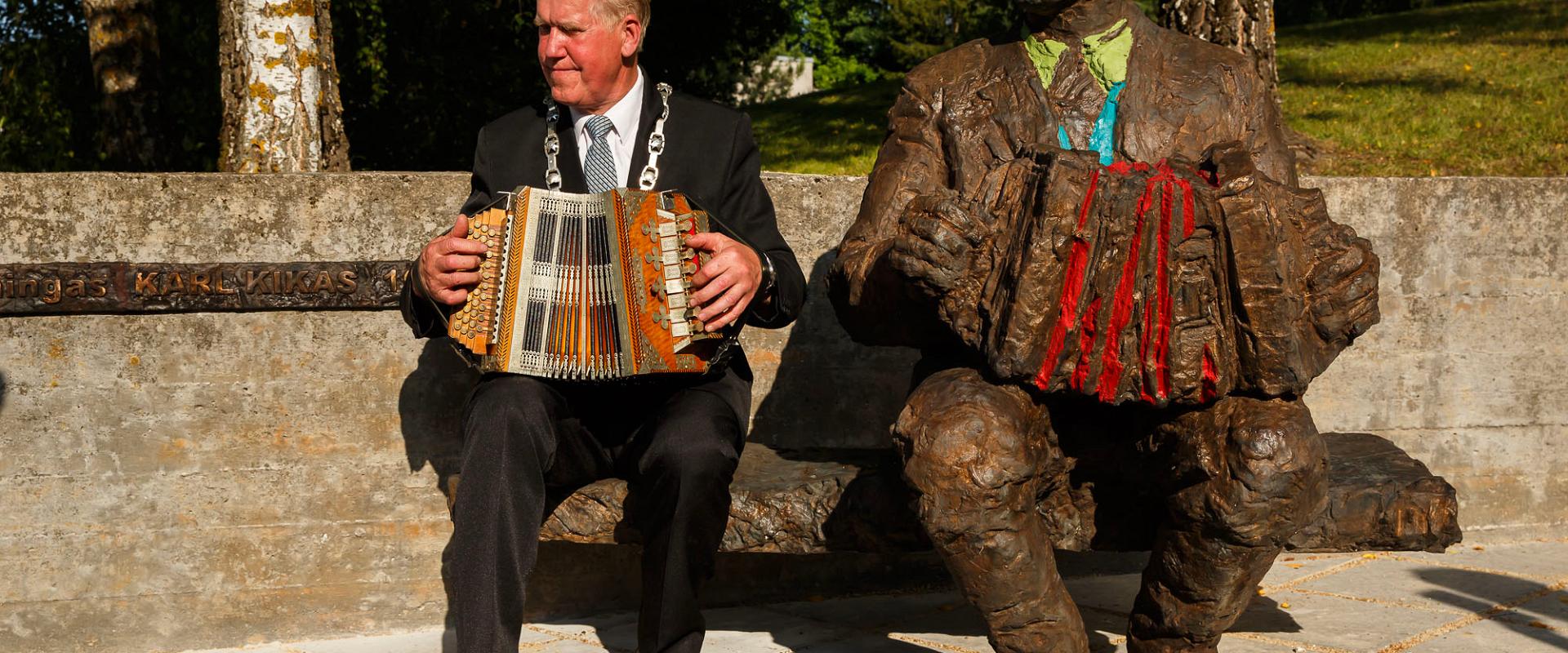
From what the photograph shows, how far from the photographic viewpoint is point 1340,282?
3.26 metres

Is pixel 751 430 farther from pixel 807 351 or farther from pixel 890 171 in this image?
pixel 890 171

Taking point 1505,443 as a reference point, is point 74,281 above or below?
above

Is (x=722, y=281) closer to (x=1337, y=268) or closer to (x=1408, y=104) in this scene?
(x=1337, y=268)

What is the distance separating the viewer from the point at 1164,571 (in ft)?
11.2

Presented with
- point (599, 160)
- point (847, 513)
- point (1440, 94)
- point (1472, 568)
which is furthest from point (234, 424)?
point (1440, 94)

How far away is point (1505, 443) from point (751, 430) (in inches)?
115

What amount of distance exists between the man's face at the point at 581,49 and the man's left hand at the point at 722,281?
0.63m

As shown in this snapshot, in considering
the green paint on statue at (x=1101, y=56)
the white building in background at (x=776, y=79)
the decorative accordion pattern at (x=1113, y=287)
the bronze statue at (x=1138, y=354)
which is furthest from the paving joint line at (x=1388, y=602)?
the white building in background at (x=776, y=79)

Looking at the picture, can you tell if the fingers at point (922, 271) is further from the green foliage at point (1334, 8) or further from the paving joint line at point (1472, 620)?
the green foliage at point (1334, 8)

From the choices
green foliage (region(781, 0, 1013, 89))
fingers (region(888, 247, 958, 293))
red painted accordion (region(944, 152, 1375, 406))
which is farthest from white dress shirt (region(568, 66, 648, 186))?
green foliage (region(781, 0, 1013, 89))

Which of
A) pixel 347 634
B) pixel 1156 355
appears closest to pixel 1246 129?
pixel 1156 355

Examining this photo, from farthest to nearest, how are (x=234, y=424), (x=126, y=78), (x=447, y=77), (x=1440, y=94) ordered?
(x=447, y=77), (x=1440, y=94), (x=126, y=78), (x=234, y=424)

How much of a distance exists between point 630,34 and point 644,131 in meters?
0.27

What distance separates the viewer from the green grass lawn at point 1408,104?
8703 millimetres
